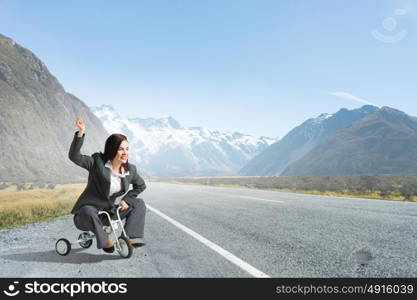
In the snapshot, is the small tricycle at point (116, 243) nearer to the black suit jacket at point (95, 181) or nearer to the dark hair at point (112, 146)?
the black suit jacket at point (95, 181)

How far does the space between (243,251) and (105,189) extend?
2.05 m

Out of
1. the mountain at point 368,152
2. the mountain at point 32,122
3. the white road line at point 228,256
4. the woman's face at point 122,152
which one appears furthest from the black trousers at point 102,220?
the mountain at point 368,152

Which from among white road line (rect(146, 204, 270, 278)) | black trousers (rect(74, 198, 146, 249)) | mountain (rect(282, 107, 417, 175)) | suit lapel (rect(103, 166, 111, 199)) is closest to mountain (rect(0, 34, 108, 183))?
white road line (rect(146, 204, 270, 278))

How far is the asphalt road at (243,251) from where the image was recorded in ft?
12.9

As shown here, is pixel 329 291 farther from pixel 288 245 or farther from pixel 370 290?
A: pixel 288 245

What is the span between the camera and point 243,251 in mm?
4895

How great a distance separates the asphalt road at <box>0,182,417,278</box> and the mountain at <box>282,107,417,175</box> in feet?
463

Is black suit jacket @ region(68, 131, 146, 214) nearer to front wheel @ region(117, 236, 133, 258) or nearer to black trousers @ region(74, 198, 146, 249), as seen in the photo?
black trousers @ region(74, 198, 146, 249)

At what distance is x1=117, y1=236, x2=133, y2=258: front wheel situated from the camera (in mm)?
4668

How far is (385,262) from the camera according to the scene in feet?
13.6

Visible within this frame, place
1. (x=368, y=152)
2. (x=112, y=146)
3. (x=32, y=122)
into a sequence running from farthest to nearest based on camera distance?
(x=368, y=152), (x=32, y=122), (x=112, y=146)

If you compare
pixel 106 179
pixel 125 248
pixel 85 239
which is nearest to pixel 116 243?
pixel 125 248

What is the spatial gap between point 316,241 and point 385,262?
1376 millimetres

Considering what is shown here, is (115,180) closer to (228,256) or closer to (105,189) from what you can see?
(105,189)
